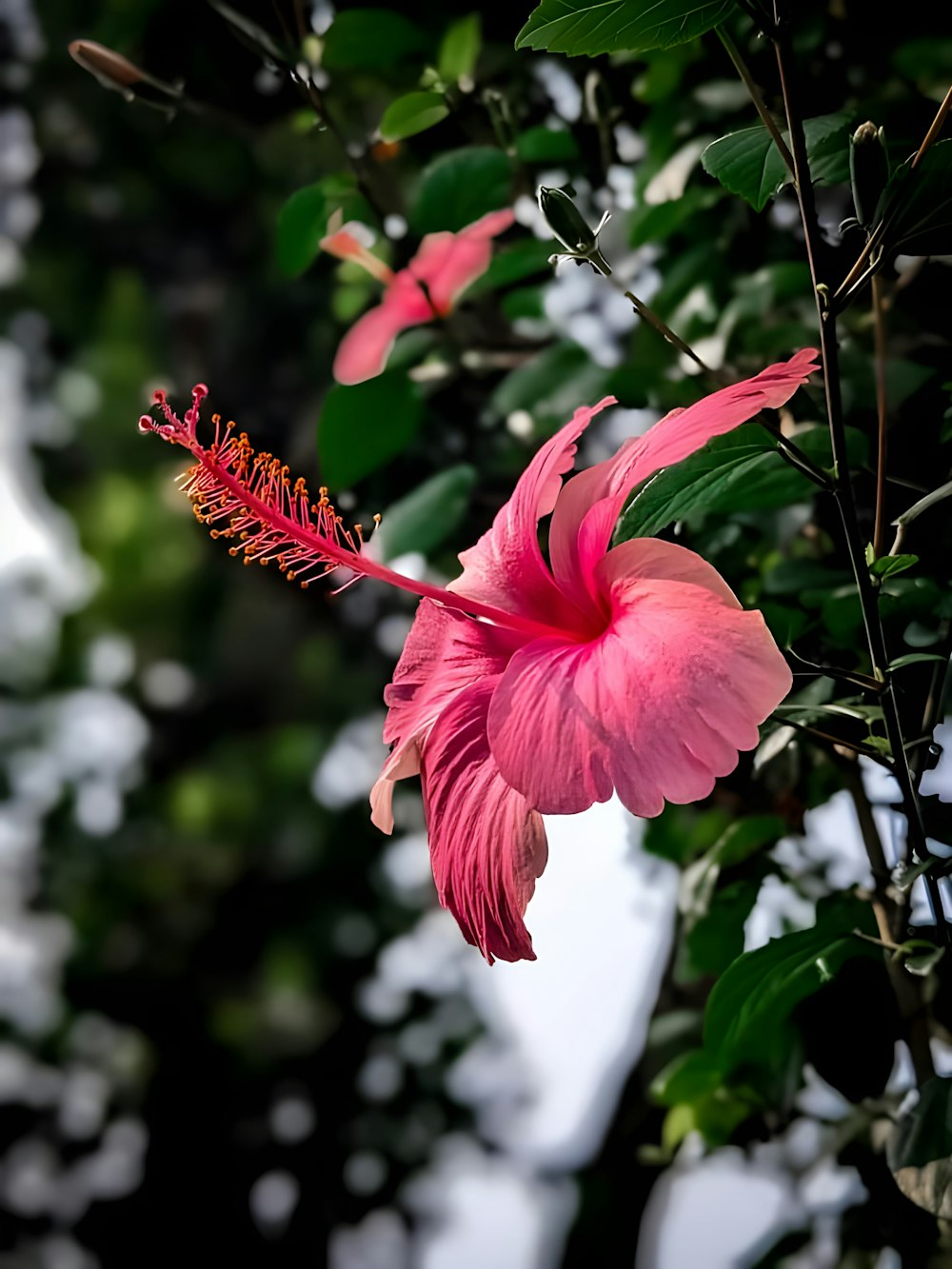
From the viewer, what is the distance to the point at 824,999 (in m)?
0.81

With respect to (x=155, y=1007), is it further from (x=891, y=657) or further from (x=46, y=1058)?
(x=891, y=657)

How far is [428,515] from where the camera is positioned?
3.51 feet

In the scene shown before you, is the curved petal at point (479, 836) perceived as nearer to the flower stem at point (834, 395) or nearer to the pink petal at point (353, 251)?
the flower stem at point (834, 395)

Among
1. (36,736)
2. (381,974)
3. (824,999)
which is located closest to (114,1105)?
(381,974)

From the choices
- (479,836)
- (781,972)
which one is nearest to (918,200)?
(479,836)

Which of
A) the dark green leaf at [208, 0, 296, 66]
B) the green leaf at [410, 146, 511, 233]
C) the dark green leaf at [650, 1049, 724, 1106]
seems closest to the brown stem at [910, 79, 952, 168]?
the green leaf at [410, 146, 511, 233]

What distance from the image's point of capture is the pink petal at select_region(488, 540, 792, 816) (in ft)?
1.58

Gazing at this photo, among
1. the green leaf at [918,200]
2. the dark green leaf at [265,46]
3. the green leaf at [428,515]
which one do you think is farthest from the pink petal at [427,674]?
the dark green leaf at [265,46]

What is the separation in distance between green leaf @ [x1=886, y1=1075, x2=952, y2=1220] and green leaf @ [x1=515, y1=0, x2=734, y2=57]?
61 centimetres

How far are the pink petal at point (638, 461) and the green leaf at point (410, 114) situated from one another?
1.99ft

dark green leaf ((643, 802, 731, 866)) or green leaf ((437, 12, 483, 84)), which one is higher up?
green leaf ((437, 12, 483, 84))

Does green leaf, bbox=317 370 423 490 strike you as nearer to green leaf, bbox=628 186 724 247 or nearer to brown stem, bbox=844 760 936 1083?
green leaf, bbox=628 186 724 247

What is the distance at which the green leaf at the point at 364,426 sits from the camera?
3.57 feet

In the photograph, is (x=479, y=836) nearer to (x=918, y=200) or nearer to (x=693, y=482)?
(x=693, y=482)
